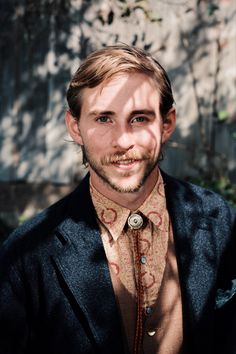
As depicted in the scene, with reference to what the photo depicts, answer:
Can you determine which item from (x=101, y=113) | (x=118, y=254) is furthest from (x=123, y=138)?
(x=118, y=254)

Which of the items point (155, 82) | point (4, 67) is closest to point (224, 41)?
point (4, 67)

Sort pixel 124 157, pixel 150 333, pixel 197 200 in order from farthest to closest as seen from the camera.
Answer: pixel 197 200, pixel 150 333, pixel 124 157

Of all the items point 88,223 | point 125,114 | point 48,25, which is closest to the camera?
point 125,114

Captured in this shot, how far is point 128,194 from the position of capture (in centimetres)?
263

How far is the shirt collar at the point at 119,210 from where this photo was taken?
8.75 ft

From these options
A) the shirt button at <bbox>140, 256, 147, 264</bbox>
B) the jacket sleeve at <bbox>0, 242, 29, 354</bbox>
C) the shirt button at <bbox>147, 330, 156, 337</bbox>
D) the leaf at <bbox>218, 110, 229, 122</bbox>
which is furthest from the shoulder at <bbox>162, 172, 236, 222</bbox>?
the leaf at <bbox>218, 110, 229, 122</bbox>

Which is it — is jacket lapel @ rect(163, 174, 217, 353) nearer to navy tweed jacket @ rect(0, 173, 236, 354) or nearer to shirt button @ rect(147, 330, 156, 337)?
navy tweed jacket @ rect(0, 173, 236, 354)

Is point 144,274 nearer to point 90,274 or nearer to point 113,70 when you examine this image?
point 90,274

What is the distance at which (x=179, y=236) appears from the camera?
2760mm

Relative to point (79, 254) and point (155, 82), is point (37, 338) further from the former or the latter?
point (155, 82)

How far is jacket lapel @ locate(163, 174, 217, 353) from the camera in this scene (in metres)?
2.65

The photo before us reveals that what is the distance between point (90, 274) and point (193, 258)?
17.2 inches

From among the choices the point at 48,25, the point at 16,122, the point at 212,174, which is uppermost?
the point at 48,25

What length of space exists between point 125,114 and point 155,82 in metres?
0.24
